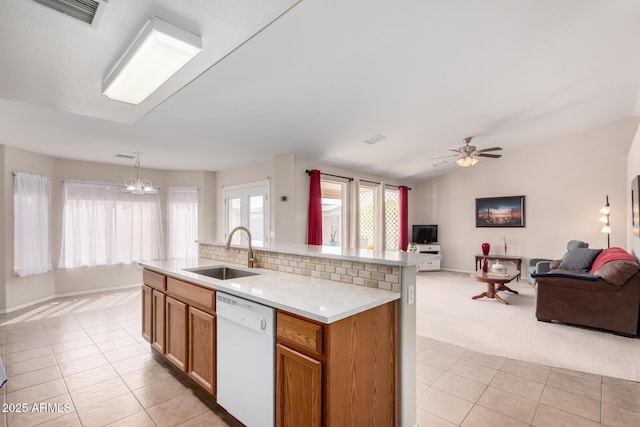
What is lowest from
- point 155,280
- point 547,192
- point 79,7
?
point 155,280

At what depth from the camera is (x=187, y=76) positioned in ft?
7.90

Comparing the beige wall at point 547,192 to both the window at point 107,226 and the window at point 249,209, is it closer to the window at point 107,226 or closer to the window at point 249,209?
the window at point 249,209

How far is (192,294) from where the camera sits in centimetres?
A: 229

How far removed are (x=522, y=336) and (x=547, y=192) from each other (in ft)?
14.8

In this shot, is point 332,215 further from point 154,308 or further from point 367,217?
point 154,308

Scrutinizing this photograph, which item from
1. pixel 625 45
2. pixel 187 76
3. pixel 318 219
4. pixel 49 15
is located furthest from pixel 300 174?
pixel 625 45

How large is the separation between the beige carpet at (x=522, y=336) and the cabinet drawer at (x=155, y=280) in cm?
285

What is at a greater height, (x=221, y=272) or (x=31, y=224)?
(x=31, y=224)

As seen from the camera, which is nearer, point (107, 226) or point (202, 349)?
point (202, 349)

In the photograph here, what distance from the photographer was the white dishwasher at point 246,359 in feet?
5.48

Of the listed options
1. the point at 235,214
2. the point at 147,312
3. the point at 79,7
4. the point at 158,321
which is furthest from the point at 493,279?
the point at 79,7

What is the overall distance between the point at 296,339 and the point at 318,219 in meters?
4.01

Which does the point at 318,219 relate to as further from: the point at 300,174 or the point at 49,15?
the point at 49,15

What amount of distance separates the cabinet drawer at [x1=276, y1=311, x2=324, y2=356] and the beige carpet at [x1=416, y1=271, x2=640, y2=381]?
251 cm
